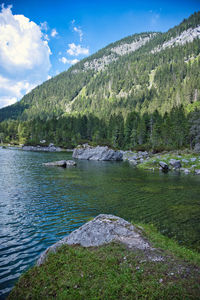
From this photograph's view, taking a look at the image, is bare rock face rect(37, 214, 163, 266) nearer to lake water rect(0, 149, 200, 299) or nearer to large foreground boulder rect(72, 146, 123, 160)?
lake water rect(0, 149, 200, 299)

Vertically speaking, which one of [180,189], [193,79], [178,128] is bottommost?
[180,189]

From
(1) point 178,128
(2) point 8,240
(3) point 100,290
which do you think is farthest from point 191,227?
(1) point 178,128

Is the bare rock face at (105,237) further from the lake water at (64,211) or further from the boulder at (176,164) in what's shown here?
the boulder at (176,164)

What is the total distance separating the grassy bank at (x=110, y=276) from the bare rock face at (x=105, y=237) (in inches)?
20.4

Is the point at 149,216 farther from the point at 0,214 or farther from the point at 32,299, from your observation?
the point at 0,214

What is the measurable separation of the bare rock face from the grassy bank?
1.70 ft

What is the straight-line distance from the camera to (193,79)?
161875 millimetres

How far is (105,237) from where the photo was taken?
35.1ft

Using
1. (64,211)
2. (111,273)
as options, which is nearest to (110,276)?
(111,273)

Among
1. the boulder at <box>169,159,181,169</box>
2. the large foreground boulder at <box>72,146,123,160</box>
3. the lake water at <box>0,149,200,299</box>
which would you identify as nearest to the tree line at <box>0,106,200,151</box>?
the large foreground boulder at <box>72,146,123,160</box>

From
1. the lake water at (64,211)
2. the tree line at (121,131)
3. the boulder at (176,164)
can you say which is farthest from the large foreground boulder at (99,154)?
the lake water at (64,211)

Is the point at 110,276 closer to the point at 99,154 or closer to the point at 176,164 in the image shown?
the point at 176,164

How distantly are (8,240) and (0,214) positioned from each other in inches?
217

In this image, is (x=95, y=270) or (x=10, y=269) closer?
(x=95, y=270)
